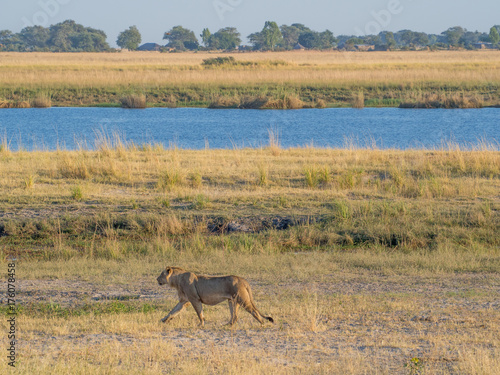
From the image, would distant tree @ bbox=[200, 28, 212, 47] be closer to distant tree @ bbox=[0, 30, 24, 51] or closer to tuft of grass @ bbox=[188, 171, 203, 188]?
distant tree @ bbox=[0, 30, 24, 51]

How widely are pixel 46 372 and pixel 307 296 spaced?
370cm

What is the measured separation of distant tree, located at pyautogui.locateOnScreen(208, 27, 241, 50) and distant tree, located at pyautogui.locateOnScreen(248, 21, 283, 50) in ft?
14.7

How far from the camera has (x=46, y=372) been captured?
544cm

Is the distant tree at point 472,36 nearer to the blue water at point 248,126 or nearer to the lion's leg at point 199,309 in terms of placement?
the blue water at point 248,126

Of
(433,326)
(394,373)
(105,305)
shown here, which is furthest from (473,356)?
(105,305)

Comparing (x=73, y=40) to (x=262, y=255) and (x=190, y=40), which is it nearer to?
(x=190, y=40)

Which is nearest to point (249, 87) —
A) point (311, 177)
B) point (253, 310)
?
point (311, 177)

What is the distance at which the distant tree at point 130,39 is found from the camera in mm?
124375

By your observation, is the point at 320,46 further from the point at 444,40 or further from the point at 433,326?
the point at 433,326

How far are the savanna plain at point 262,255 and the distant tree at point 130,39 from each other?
353 ft

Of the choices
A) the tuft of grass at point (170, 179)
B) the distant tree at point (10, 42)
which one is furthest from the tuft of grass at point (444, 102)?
the distant tree at point (10, 42)

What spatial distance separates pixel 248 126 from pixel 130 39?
101m

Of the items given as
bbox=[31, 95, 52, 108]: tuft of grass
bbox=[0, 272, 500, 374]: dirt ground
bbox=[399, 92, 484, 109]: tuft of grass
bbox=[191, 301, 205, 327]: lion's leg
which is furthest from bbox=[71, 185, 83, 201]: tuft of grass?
bbox=[399, 92, 484, 109]: tuft of grass

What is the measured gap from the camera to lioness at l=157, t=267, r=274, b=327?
6.56 m
